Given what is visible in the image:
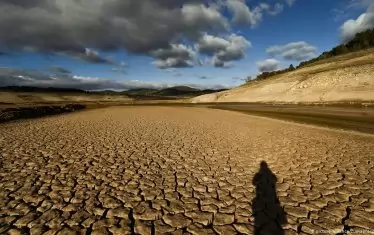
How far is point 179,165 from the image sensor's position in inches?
344

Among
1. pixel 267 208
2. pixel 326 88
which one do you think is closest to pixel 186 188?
pixel 267 208

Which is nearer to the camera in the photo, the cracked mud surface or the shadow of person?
the shadow of person

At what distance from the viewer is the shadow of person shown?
4.69 meters

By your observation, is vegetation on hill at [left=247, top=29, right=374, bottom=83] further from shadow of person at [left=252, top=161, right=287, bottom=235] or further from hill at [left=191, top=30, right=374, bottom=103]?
shadow of person at [left=252, top=161, right=287, bottom=235]

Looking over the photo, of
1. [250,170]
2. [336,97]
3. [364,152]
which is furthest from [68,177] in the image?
[336,97]

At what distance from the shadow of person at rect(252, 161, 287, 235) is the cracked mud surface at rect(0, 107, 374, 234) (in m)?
0.02

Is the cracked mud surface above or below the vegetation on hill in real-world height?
below

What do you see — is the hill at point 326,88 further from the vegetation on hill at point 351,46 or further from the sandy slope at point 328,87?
the vegetation on hill at point 351,46

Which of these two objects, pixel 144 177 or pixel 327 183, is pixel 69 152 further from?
pixel 327 183

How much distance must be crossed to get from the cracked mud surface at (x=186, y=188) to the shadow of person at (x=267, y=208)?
0.08 ft

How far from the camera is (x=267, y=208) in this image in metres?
5.44

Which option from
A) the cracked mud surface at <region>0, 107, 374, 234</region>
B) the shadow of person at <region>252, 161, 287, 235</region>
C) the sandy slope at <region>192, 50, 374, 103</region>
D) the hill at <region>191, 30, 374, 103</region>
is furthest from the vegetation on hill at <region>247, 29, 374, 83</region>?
the shadow of person at <region>252, 161, 287, 235</region>

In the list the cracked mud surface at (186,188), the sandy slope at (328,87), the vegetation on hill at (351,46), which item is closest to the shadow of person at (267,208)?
the cracked mud surface at (186,188)

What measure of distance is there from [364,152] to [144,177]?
9.39m
